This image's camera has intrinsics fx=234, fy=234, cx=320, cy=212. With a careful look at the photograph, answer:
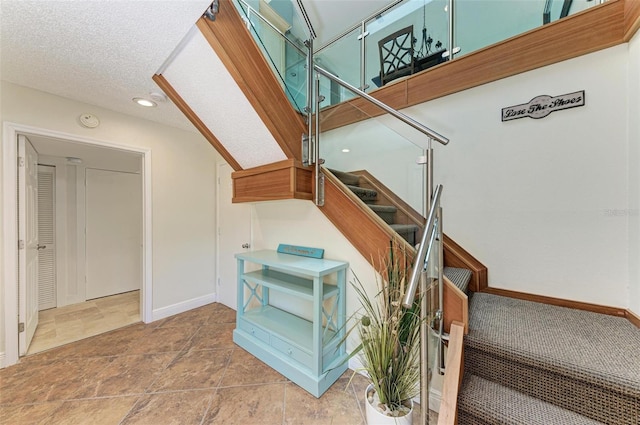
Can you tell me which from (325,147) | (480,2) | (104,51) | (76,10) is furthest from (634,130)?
(104,51)

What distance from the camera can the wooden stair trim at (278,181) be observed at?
2.00 metres

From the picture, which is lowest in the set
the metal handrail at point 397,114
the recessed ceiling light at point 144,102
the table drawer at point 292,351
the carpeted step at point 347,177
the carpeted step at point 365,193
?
the table drawer at point 292,351

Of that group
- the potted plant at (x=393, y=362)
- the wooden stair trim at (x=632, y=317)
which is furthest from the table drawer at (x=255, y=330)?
the wooden stair trim at (x=632, y=317)

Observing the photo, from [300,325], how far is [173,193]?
2356 millimetres

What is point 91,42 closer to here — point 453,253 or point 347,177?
point 347,177

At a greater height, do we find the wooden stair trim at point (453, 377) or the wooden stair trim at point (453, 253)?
the wooden stair trim at point (453, 253)

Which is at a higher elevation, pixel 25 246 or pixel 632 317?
pixel 25 246

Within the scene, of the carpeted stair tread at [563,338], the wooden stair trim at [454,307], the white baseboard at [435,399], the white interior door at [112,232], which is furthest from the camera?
the white interior door at [112,232]

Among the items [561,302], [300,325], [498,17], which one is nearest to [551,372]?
[561,302]

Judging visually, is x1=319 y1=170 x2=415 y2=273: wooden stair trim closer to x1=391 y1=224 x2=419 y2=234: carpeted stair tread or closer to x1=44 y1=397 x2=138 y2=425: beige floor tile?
x1=391 y1=224 x2=419 y2=234: carpeted stair tread

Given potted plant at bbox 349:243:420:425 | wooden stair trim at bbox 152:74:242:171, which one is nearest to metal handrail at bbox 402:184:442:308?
potted plant at bbox 349:243:420:425

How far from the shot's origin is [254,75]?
1724mm

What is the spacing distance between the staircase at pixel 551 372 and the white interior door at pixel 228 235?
2537 mm

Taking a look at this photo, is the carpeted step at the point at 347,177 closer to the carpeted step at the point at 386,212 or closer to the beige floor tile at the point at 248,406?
the carpeted step at the point at 386,212
